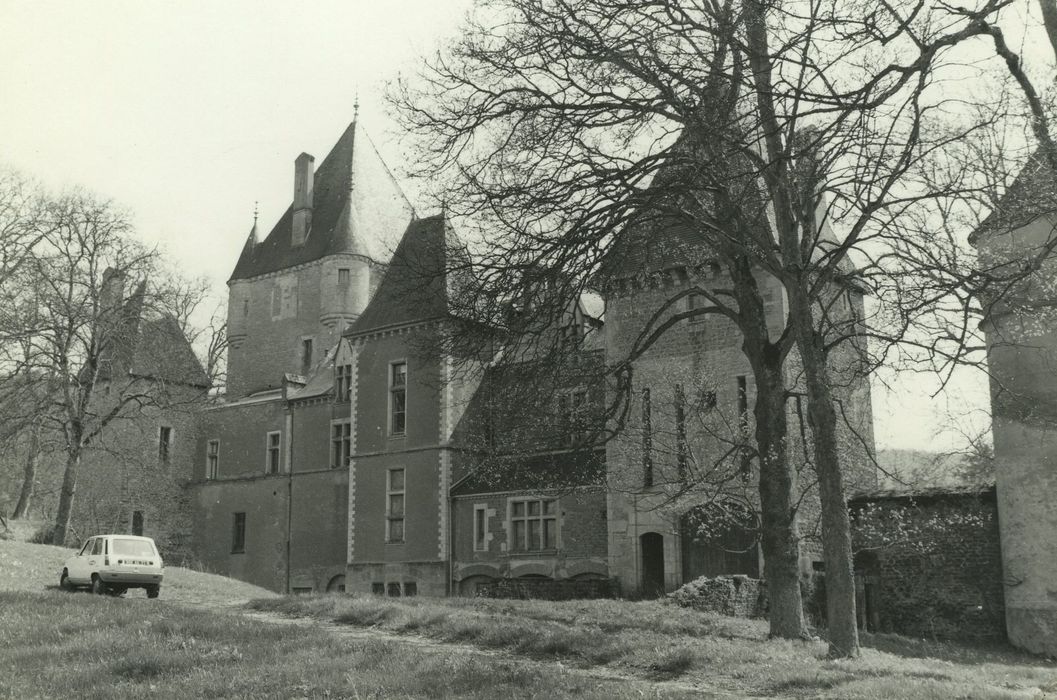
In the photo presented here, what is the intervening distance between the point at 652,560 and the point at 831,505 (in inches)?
610

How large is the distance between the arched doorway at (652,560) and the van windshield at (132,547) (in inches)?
505

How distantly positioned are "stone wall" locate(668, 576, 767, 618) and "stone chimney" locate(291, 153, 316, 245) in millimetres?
32198

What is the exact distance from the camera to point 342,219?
46.5 m

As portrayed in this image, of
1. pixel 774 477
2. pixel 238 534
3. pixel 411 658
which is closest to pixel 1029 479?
pixel 774 477

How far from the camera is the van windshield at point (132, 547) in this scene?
2161 cm

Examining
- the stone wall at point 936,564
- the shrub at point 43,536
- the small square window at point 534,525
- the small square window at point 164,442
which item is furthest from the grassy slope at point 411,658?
the small square window at point 164,442

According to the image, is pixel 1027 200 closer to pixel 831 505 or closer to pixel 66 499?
pixel 831 505

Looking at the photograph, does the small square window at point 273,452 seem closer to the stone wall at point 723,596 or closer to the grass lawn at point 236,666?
the stone wall at point 723,596

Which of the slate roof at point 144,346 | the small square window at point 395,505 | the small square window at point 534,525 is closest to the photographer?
the small square window at point 534,525

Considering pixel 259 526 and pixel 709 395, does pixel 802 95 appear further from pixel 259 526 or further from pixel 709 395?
pixel 259 526

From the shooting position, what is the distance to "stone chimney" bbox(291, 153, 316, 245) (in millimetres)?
48156

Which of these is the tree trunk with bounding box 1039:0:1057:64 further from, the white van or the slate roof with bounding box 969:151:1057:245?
the white van

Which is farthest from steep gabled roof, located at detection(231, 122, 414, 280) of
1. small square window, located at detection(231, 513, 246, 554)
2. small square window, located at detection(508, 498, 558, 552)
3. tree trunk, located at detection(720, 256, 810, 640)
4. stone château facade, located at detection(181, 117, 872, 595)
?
tree trunk, located at detection(720, 256, 810, 640)

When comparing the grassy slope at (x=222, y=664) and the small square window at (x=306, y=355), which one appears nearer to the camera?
the grassy slope at (x=222, y=664)
